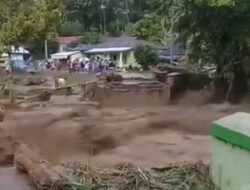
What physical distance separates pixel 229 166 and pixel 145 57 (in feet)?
121

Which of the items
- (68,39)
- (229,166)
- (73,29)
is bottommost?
(68,39)

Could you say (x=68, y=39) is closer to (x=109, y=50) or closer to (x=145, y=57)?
(x=109, y=50)

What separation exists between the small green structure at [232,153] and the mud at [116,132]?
2.96 metres

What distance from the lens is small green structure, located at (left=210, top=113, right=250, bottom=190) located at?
15.9 ft

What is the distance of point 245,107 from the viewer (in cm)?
1800

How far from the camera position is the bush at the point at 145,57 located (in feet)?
135

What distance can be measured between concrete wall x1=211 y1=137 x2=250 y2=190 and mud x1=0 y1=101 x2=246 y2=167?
9.48ft

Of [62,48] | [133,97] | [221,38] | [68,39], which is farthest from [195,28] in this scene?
[68,39]

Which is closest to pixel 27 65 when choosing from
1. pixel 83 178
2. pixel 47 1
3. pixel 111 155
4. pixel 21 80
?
pixel 21 80

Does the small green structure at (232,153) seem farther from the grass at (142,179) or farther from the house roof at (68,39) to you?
the house roof at (68,39)

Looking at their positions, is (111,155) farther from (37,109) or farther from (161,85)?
(161,85)

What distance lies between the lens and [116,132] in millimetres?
12953

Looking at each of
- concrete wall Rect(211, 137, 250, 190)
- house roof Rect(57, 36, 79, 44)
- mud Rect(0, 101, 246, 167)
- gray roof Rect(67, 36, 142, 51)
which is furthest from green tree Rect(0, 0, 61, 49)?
house roof Rect(57, 36, 79, 44)

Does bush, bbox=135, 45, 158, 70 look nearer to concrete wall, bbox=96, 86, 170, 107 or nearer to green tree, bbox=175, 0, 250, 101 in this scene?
concrete wall, bbox=96, 86, 170, 107
